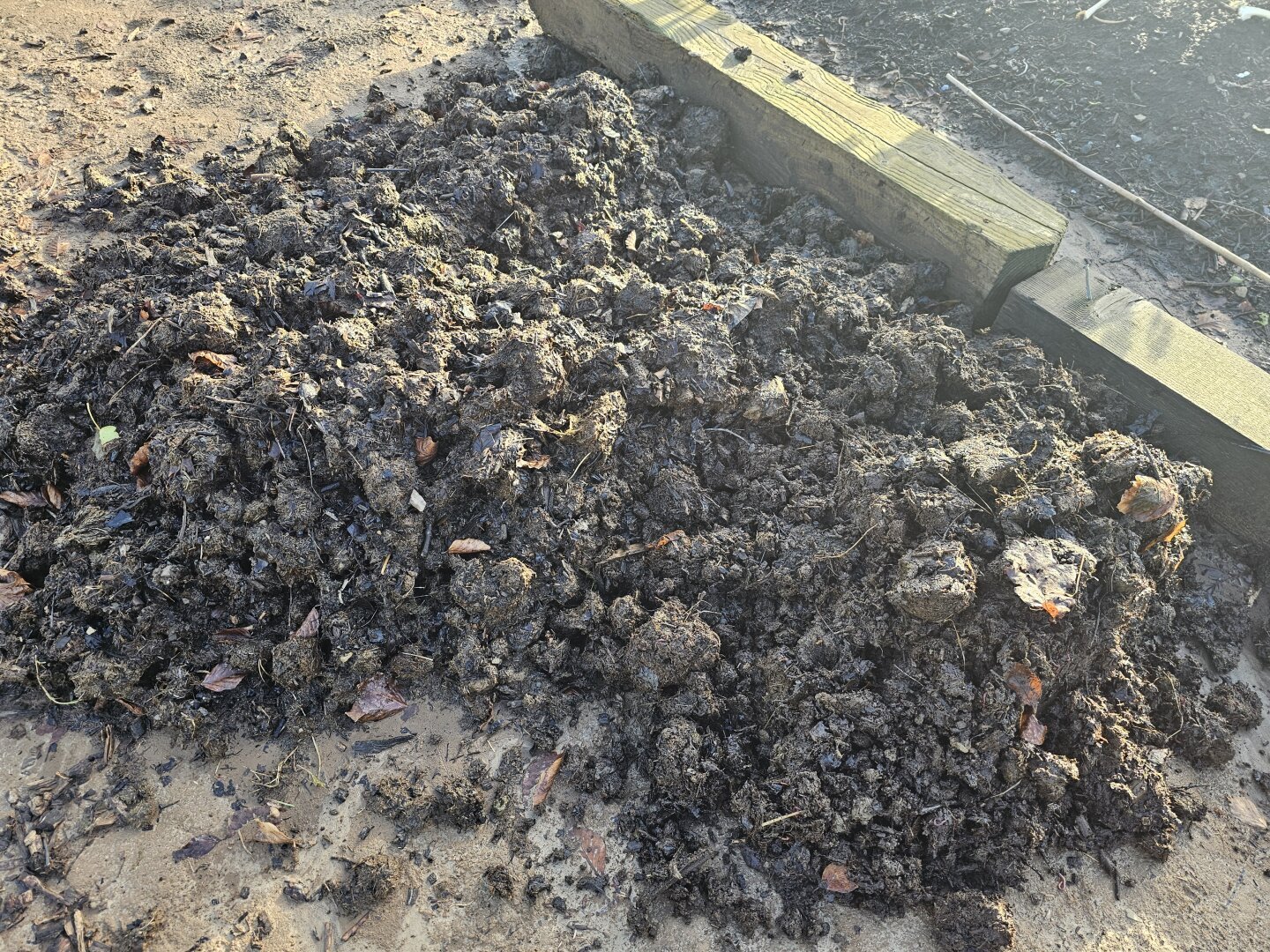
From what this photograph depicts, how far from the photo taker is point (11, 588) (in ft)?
10.1

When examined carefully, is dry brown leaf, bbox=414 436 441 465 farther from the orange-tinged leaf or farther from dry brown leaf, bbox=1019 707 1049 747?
the orange-tinged leaf

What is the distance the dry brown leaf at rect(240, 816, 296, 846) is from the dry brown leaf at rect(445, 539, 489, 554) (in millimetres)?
1160

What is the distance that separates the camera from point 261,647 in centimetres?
293

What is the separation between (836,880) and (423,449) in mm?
2249

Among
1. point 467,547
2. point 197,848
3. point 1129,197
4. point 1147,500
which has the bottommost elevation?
point 197,848

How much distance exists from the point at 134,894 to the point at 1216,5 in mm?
8357

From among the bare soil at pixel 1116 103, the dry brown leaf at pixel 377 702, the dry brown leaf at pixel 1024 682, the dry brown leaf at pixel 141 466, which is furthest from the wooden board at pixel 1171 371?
the dry brown leaf at pixel 141 466

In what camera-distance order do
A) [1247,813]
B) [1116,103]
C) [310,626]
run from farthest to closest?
[1116,103]
[310,626]
[1247,813]

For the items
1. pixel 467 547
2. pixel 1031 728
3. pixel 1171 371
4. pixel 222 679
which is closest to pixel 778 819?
pixel 1031 728

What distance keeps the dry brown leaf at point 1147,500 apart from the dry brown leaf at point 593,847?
2.44 m

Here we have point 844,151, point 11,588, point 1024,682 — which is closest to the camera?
point 1024,682

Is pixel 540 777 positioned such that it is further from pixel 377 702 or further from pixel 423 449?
pixel 423 449

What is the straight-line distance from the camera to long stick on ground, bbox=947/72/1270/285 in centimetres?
416

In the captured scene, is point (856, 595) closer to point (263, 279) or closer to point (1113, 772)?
point (1113, 772)
